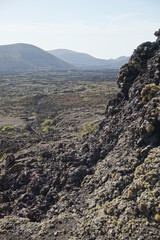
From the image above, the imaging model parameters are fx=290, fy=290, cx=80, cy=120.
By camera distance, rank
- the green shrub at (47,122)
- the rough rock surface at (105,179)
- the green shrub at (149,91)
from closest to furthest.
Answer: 1. the rough rock surface at (105,179)
2. the green shrub at (149,91)
3. the green shrub at (47,122)

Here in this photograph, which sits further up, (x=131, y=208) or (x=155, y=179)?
(x=155, y=179)

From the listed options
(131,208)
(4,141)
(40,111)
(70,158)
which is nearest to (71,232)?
(131,208)

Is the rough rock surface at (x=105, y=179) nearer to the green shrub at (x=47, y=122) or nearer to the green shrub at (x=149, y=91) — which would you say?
the green shrub at (x=149, y=91)

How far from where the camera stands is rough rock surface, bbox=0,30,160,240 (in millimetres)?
11488

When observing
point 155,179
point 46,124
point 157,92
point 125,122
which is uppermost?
point 157,92

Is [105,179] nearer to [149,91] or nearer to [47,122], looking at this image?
[149,91]

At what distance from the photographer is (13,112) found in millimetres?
65562

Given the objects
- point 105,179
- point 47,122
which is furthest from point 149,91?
point 47,122

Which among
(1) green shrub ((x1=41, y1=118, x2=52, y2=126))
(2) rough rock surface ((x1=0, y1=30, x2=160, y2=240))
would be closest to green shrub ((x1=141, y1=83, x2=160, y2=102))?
(2) rough rock surface ((x1=0, y1=30, x2=160, y2=240))

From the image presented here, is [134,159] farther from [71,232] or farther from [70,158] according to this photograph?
[70,158]

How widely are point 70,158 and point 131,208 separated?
6.80m

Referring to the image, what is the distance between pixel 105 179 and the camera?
1403 cm

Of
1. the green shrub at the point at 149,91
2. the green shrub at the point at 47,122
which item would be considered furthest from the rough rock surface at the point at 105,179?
the green shrub at the point at 47,122

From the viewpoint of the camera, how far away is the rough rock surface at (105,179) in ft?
37.7
